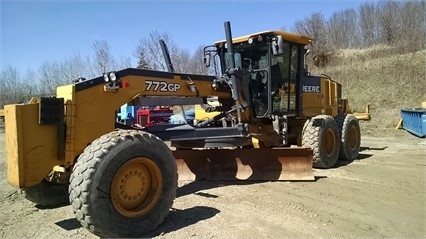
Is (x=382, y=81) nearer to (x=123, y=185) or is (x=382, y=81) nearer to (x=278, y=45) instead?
(x=278, y=45)

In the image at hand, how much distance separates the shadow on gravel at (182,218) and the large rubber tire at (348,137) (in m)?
5.16

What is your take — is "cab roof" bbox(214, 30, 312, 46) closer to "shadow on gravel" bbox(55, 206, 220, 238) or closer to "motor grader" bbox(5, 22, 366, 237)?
"motor grader" bbox(5, 22, 366, 237)

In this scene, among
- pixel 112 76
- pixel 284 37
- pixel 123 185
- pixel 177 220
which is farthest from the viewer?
pixel 284 37

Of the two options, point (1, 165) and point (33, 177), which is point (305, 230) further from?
point (1, 165)

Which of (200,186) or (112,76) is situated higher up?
(112,76)

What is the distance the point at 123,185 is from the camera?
4.11 metres

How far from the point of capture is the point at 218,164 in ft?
22.7

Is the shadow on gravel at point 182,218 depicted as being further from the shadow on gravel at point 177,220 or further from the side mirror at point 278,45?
the side mirror at point 278,45

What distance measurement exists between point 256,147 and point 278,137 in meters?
0.50

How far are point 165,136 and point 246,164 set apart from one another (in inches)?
67.6

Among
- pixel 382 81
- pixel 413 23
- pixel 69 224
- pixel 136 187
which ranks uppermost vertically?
pixel 413 23

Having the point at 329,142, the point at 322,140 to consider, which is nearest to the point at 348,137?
the point at 329,142

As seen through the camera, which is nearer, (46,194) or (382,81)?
(46,194)

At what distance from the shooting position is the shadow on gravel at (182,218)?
4195 millimetres
